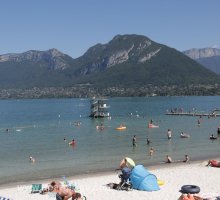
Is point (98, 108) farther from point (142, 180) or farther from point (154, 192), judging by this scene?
point (154, 192)

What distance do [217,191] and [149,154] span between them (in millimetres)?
20240

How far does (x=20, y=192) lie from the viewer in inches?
998

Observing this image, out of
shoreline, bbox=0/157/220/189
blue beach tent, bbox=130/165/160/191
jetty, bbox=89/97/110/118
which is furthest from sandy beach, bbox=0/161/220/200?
jetty, bbox=89/97/110/118

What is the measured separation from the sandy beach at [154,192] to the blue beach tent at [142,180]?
424mm

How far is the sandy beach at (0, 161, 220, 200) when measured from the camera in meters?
23.4

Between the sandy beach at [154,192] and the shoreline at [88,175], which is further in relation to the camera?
the shoreline at [88,175]

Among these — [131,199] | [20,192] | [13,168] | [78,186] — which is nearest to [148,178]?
[131,199]

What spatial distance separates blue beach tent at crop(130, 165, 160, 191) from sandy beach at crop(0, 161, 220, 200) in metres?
0.42

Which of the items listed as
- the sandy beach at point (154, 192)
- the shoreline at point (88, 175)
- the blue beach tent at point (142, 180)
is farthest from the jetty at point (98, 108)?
the blue beach tent at point (142, 180)

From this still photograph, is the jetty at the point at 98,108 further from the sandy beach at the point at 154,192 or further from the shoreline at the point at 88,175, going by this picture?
the sandy beach at the point at 154,192

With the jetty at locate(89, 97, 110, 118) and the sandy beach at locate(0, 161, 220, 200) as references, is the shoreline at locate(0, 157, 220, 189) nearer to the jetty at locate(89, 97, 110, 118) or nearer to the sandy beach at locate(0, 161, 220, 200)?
the sandy beach at locate(0, 161, 220, 200)

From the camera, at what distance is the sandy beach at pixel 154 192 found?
76.7ft

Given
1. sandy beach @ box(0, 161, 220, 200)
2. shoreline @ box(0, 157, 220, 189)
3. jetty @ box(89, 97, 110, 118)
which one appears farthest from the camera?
jetty @ box(89, 97, 110, 118)

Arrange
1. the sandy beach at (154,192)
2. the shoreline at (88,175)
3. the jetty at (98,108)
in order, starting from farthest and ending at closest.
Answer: the jetty at (98,108) < the shoreline at (88,175) < the sandy beach at (154,192)
